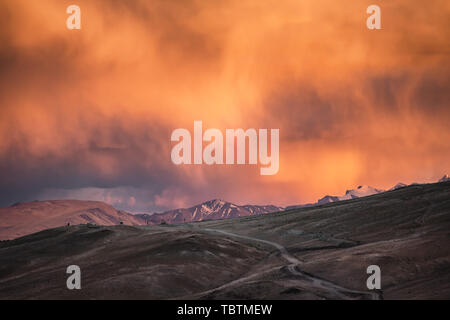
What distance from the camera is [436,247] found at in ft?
277

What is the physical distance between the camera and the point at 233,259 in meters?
107

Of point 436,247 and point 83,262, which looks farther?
point 83,262

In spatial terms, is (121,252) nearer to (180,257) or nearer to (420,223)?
(180,257)

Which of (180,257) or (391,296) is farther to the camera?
(180,257)
